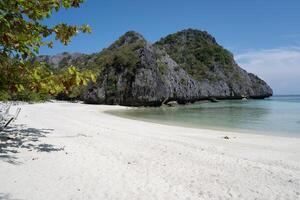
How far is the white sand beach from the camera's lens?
712 centimetres

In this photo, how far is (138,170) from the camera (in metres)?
8.94

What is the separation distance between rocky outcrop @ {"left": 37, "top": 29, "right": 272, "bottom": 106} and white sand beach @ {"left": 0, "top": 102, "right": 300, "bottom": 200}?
4418 centimetres

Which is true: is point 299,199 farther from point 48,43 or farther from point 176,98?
point 176,98

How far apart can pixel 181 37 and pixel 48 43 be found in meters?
114

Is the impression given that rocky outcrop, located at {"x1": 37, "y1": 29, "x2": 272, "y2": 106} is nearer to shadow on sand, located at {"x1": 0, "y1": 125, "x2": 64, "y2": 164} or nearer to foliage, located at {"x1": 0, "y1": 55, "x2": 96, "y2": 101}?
shadow on sand, located at {"x1": 0, "y1": 125, "x2": 64, "y2": 164}

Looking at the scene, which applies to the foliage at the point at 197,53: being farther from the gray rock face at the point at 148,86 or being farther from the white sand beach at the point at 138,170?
the white sand beach at the point at 138,170

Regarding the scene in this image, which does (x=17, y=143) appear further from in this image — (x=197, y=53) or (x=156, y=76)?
(x=197, y=53)

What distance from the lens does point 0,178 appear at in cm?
746

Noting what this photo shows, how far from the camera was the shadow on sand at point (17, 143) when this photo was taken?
9555mm

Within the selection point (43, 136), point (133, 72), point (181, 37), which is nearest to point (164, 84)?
point (133, 72)

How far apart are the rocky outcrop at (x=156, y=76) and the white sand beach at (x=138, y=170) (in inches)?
1739

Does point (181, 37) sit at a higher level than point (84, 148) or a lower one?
higher

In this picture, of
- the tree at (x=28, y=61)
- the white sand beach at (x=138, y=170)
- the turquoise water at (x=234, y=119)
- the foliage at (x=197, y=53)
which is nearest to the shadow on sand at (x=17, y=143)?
the white sand beach at (x=138, y=170)

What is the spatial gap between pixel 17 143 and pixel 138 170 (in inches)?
204
